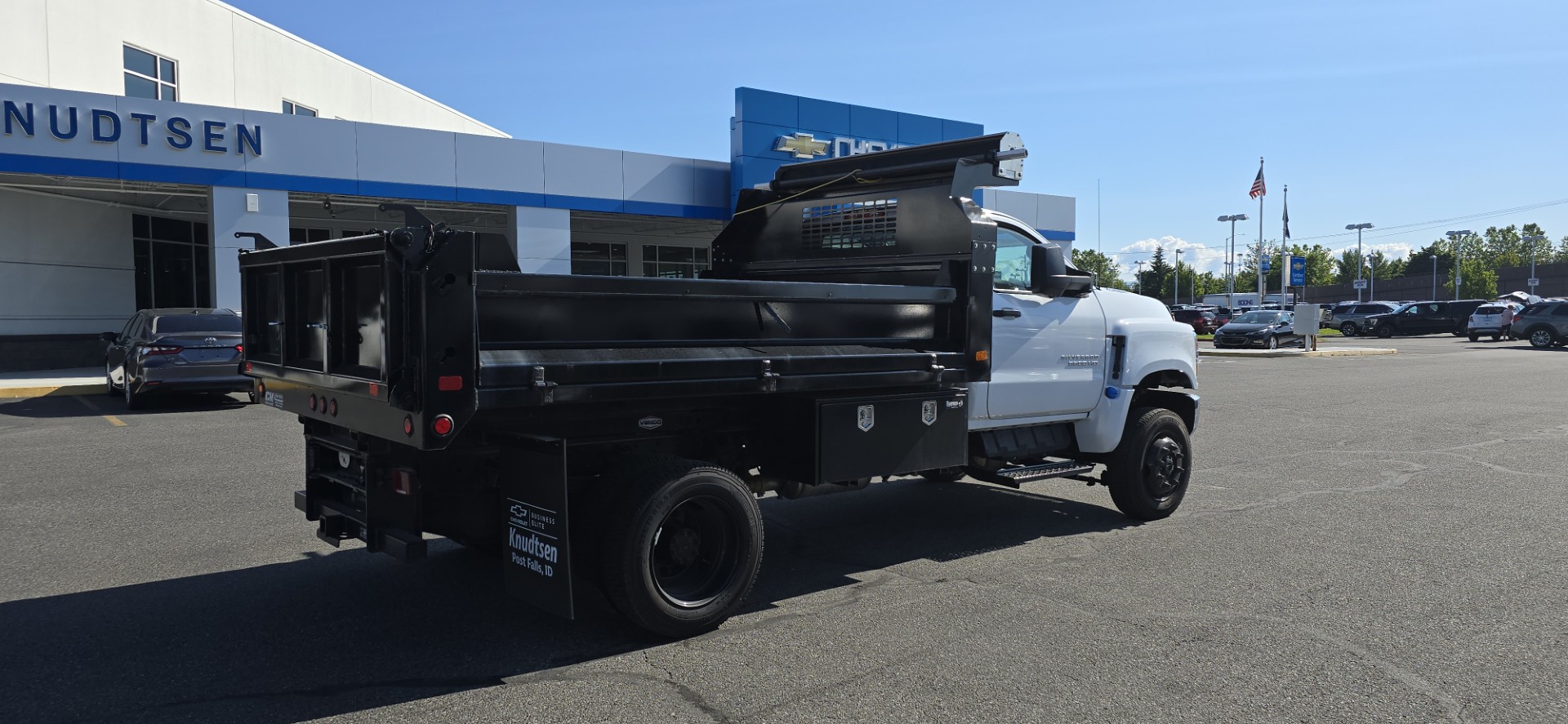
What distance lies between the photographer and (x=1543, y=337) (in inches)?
1356

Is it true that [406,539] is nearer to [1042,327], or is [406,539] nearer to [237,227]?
[1042,327]

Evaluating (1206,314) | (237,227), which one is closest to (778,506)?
(237,227)

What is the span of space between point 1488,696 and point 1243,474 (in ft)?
18.1

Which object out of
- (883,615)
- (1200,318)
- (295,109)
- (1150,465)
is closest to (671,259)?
(295,109)

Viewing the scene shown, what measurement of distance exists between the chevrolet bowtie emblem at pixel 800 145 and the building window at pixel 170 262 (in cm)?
1379

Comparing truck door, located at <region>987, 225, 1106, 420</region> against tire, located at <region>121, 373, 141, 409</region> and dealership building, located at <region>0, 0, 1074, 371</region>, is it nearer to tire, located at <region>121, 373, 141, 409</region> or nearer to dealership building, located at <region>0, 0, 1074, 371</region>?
tire, located at <region>121, 373, 141, 409</region>

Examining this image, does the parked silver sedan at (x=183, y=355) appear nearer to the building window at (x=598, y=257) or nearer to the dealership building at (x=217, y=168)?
the dealership building at (x=217, y=168)

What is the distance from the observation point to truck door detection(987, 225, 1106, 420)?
21.0 ft

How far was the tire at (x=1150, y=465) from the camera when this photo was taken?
712 centimetres

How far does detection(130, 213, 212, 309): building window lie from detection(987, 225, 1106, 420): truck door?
23025 mm

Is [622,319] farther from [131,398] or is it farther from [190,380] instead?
[131,398]

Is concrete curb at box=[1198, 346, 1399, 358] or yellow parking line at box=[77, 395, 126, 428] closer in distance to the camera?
yellow parking line at box=[77, 395, 126, 428]

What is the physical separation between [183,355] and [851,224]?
36.2ft

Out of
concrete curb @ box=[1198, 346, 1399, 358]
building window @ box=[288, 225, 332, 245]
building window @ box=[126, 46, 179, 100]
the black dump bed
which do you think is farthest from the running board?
building window @ box=[288, 225, 332, 245]
